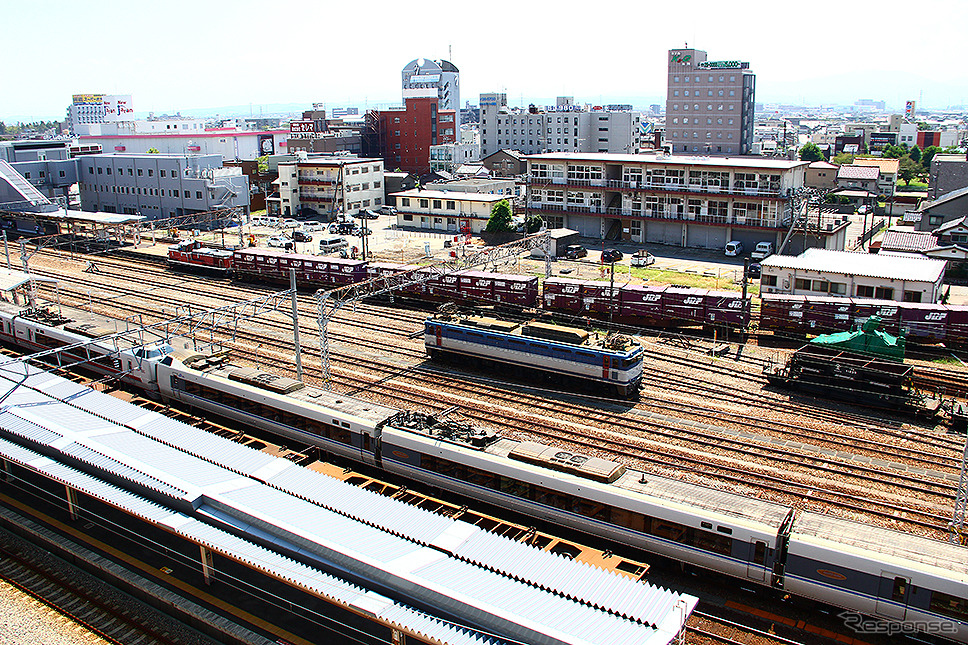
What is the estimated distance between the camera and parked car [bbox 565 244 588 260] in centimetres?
5625

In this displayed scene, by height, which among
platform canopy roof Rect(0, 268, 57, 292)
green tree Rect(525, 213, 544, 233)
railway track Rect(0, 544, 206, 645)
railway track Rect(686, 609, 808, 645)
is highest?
green tree Rect(525, 213, 544, 233)

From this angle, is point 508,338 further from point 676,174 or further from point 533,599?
point 676,174

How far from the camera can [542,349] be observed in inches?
1202

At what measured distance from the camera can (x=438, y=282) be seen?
44.3 m

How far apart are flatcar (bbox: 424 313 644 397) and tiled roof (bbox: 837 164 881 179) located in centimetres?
7215

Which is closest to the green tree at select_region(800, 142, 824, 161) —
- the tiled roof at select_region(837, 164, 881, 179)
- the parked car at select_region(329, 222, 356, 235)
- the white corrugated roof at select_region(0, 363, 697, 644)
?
the tiled roof at select_region(837, 164, 881, 179)

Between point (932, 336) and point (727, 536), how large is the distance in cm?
2432

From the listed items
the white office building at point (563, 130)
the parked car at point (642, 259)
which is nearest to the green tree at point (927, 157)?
the white office building at point (563, 130)

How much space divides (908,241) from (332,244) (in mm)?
45445

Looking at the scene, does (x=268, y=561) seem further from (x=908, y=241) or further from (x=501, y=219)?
(x=908, y=241)

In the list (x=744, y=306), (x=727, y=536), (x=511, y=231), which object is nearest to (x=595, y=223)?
(x=511, y=231)

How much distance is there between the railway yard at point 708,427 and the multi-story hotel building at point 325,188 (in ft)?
124

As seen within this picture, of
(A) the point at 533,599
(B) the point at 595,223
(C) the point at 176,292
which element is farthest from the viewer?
(B) the point at 595,223

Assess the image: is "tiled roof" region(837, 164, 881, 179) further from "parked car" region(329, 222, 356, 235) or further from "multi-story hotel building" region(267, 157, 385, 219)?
"parked car" region(329, 222, 356, 235)
